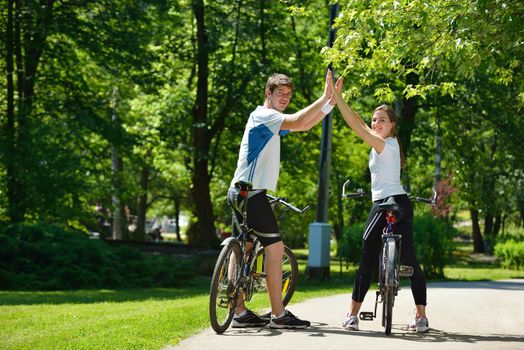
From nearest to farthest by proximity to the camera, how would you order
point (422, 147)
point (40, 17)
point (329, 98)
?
point (329, 98)
point (40, 17)
point (422, 147)

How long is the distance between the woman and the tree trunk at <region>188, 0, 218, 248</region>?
627 inches

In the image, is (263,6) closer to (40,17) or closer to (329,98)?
(40,17)

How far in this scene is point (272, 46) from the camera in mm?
25016

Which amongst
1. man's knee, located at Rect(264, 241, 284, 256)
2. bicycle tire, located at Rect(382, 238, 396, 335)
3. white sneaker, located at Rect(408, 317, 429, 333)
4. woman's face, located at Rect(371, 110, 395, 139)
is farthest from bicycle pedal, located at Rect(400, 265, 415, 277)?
woman's face, located at Rect(371, 110, 395, 139)

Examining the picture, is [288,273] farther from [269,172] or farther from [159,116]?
[159,116]

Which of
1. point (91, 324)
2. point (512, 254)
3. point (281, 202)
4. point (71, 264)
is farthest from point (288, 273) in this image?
point (512, 254)

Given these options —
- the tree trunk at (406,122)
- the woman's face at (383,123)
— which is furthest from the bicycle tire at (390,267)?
the tree trunk at (406,122)

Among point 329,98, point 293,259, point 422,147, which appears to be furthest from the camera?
point 422,147

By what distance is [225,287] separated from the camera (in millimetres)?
7160

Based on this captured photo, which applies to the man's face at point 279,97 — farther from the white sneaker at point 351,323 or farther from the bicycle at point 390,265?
the white sneaker at point 351,323

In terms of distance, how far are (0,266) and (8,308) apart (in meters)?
5.05

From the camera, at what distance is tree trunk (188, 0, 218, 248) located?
23.6m

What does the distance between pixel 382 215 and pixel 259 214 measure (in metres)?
1.10

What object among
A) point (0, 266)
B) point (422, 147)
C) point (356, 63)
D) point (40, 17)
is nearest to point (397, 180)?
point (356, 63)
